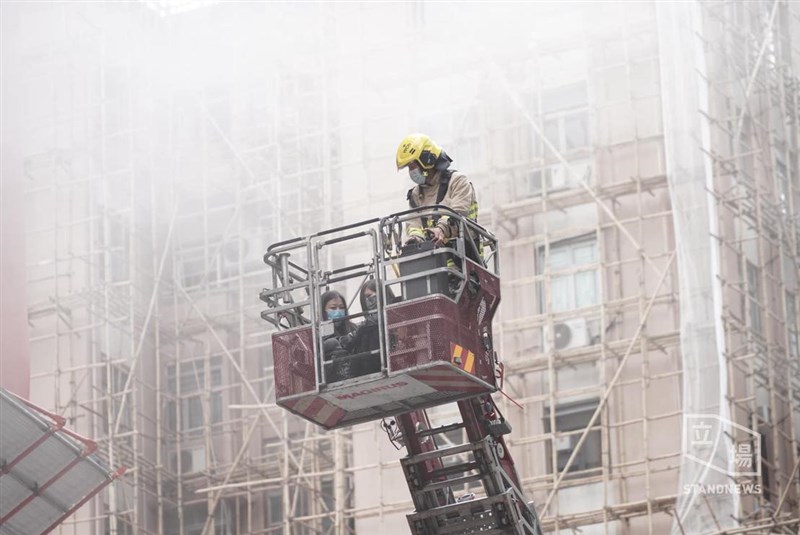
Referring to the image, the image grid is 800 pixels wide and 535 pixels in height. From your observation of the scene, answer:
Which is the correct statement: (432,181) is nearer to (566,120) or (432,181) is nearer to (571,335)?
(571,335)

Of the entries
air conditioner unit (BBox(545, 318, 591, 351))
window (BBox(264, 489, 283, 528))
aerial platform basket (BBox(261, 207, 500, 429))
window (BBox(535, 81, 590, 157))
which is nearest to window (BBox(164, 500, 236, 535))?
window (BBox(264, 489, 283, 528))

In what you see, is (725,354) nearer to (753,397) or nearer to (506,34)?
(753,397)

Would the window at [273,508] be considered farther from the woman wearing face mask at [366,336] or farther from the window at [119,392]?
the woman wearing face mask at [366,336]

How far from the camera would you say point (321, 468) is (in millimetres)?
29953

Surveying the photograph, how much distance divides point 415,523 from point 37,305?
1619cm

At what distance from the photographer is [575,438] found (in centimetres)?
2702

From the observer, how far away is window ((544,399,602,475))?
2677cm

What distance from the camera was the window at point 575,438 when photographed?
26766mm

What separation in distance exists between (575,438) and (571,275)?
7.66 ft

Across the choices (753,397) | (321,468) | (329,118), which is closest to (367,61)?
(329,118)

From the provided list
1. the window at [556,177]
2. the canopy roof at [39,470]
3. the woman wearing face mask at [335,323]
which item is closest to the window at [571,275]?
the window at [556,177]

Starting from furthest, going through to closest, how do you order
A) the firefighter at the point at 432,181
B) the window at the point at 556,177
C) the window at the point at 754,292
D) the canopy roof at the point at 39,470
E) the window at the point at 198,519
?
the window at the point at 198,519 → the window at the point at 556,177 → the window at the point at 754,292 → the canopy roof at the point at 39,470 → the firefighter at the point at 432,181

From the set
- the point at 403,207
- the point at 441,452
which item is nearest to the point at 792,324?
the point at 403,207

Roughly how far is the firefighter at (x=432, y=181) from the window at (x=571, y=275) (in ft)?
38.0
